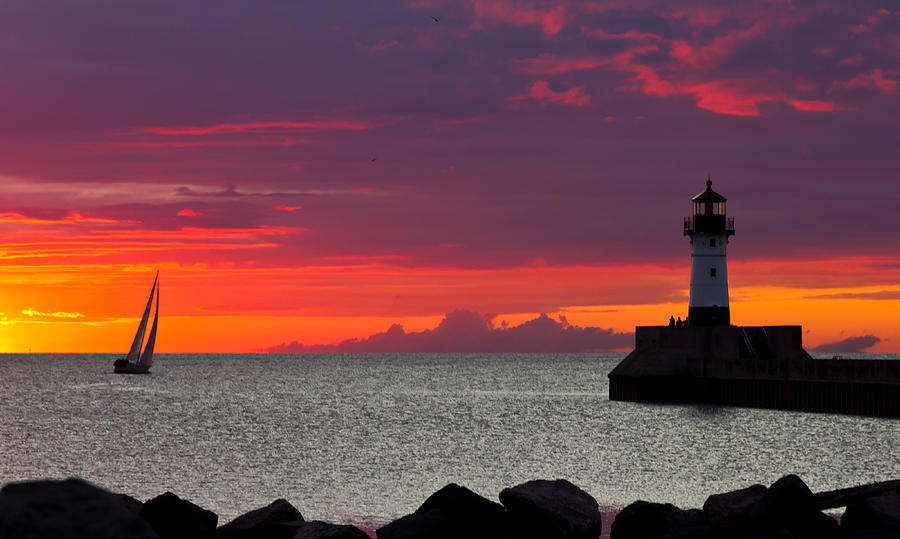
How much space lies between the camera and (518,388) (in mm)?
129500

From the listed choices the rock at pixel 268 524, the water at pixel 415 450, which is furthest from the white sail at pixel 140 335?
the rock at pixel 268 524

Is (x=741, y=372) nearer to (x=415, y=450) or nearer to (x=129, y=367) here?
(x=415, y=450)

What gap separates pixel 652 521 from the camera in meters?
18.7

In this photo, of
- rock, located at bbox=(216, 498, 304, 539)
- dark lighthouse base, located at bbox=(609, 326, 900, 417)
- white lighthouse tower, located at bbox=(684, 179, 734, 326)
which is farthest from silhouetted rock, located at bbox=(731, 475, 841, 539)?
white lighthouse tower, located at bbox=(684, 179, 734, 326)

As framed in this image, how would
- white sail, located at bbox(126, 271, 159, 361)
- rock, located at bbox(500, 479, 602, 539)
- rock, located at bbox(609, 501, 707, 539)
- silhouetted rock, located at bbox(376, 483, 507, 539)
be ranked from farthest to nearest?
white sail, located at bbox(126, 271, 159, 361) < rock, located at bbox(609, 501, 707, 539) < rock, located at bbox(500, 479, 602, 539) < silhouetted rock, located at bbox(376, 483, 507, 539)

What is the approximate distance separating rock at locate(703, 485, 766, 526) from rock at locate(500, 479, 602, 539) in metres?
1.93

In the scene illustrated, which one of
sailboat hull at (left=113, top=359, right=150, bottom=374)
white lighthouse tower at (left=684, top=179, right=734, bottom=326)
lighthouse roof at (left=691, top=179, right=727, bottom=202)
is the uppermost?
lighthouse roof at (left=691, top=179, right=727, bottom=202)

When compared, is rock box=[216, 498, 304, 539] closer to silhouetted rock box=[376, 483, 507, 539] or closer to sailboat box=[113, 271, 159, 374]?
silhouetted rock box=[376, 483, 507, 539]

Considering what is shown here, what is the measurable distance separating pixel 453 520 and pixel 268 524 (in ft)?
11.1

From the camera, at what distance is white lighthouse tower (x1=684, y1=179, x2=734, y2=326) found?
7012 cm

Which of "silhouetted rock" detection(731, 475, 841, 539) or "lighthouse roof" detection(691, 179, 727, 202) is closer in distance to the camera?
"silhouetted rock" detection(731, 475, 841, 539)

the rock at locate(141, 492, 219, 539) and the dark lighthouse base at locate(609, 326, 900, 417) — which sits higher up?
the dark lighthouse base at locate(609, 326, 900, 417)

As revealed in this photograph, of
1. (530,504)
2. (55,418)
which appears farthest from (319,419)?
(530,504)

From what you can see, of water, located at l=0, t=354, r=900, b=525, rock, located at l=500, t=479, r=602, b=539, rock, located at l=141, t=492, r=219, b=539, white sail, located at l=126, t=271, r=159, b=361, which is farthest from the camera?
white sail, located at l=126, t=271, r=159, b=361
